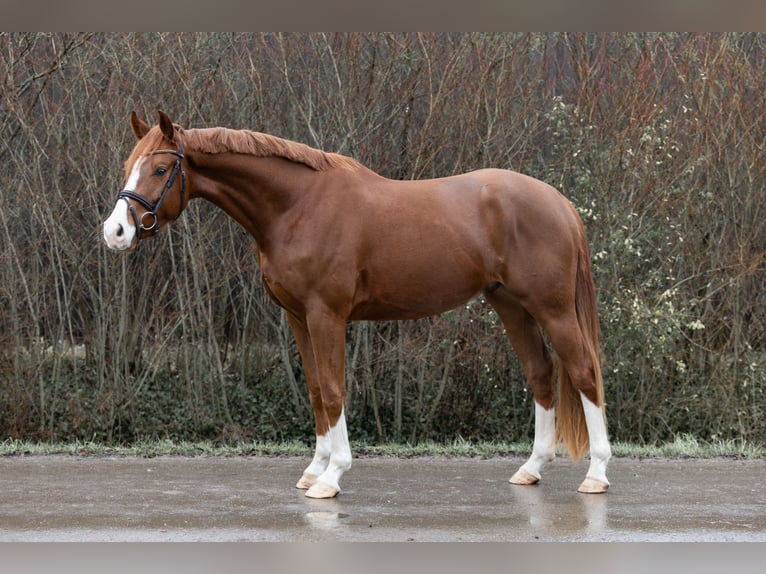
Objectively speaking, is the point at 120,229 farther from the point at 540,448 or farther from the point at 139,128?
the point at 540,448

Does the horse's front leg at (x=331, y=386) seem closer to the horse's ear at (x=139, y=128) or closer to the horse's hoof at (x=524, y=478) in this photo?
the horse's hoof at (x=524, y=478)

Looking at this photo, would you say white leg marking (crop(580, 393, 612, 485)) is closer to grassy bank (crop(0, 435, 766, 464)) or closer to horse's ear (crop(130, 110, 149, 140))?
grassy bank (crop(0, 435, 766, 464))

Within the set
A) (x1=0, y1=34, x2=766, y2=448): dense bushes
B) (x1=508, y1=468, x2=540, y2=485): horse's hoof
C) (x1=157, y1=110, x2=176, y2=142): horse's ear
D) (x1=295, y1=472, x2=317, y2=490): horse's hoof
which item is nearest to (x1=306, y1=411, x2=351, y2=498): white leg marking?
(x1=295, y1=472, x2=317, y2=490): horse's hoof

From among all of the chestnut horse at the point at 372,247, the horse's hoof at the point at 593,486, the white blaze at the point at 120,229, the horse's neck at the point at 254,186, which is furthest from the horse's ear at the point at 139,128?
the horse's hoof at the point at 593,486

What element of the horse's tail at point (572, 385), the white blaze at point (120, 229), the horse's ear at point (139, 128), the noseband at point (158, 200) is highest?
the horse's ear at point (139, 128)

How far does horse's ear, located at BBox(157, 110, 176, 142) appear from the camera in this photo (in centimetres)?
518

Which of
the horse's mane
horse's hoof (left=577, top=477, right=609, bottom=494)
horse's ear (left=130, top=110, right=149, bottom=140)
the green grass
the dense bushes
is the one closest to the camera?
the horse's mane

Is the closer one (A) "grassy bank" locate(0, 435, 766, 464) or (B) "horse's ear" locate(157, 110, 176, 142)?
(B) "horse's ear" locate(157, 110, 176, 142)

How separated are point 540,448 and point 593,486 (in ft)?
1.48

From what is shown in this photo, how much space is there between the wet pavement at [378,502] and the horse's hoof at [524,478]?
0.08 m

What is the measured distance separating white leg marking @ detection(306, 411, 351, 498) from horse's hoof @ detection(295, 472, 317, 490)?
0.27 meters

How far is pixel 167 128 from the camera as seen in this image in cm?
525

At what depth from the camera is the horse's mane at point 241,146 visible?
531 centimetres

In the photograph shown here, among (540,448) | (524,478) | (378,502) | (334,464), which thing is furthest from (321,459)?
(540,448)
